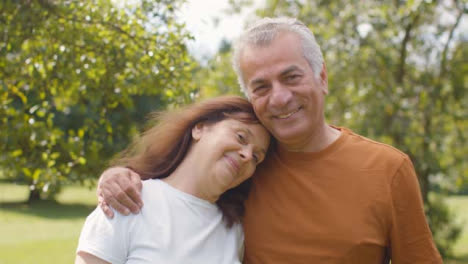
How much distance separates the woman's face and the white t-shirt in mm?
188

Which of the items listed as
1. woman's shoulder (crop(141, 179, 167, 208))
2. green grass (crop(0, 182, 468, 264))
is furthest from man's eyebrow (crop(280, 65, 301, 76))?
green grass (crop(0, 182, 468, 264))

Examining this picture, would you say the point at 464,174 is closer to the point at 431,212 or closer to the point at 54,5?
the point at 431,212

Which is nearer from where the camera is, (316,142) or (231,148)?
(231,148)

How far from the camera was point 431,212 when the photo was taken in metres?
12.7

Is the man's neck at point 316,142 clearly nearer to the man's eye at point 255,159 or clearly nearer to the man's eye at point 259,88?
the man's eye at point 255,159

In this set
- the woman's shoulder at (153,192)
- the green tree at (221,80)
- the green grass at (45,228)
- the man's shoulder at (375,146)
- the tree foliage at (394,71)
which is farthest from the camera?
the green grass at (45,228)

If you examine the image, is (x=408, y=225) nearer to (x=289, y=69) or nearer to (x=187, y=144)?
(x=289, y=69)

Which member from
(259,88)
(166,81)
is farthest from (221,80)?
(259,88)

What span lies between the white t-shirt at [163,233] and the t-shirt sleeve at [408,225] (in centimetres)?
77

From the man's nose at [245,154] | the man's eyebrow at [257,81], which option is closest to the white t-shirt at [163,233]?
the man's nose at [245,154]

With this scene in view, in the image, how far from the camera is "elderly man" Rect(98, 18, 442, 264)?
259 cm

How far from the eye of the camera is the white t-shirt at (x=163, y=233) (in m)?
2.41

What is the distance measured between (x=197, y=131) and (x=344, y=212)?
→ 86 cm

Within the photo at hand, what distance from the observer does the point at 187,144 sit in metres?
2.93
